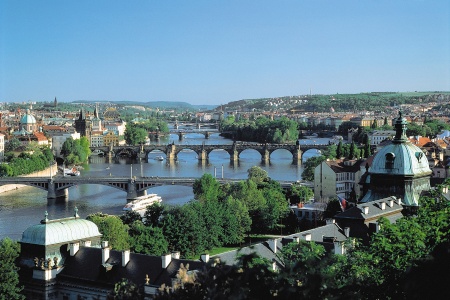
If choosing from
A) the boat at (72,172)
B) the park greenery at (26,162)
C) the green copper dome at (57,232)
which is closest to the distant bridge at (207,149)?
the park greenery at (26,162)

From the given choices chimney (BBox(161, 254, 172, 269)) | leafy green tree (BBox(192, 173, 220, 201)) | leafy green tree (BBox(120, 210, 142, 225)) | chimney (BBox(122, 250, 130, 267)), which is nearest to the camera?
chimney (BBox(161, 254, 172, 269))

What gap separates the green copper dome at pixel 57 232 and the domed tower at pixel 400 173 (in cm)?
1358

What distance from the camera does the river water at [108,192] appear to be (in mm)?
48453

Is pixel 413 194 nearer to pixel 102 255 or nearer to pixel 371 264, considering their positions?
pixel 102 255

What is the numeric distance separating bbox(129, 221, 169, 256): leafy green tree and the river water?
10533 mm

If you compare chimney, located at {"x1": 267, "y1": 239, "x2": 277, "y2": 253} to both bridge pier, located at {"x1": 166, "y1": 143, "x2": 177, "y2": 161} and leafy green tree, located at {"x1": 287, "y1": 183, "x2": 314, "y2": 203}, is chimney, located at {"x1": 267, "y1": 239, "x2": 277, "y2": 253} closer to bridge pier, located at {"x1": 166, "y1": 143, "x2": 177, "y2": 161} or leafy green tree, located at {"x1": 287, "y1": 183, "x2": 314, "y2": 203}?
leafy green tree, located at {"x1": 287, "y1": 183, "x2": 314, "y2": 203}

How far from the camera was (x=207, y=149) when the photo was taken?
9406cm

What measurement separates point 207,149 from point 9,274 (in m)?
74.0

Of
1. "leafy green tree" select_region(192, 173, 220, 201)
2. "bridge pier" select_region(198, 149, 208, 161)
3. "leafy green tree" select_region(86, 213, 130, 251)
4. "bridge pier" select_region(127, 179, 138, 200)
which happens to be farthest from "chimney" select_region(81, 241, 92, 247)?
"bridge pier" select_region(198, 149, 208, 161)

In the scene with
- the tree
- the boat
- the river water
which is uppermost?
the tree

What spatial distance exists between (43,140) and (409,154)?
251ft

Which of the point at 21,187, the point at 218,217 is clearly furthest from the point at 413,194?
the point at 21,187

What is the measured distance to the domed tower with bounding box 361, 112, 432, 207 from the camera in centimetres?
3098

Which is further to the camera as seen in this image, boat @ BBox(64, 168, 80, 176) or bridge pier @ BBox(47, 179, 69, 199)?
boat @ BBox(64, 168, 80, 176)
